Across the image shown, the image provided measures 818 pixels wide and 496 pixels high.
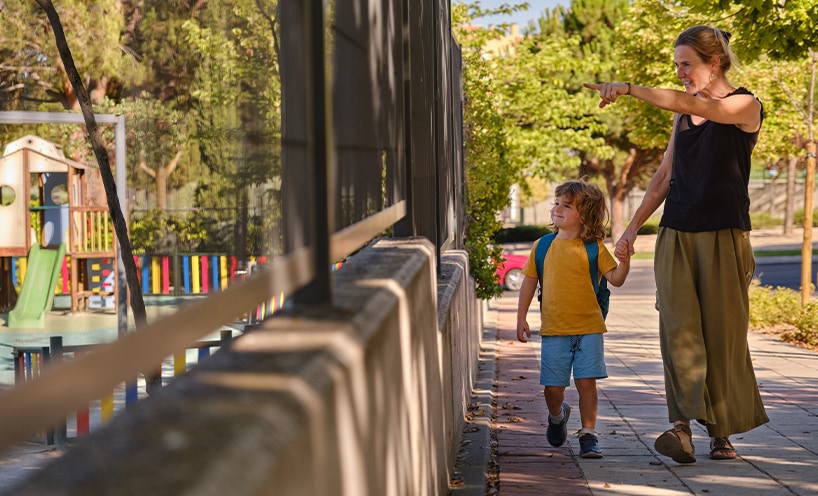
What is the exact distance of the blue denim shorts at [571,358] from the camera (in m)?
6.17

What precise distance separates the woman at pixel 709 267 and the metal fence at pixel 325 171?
1208mm

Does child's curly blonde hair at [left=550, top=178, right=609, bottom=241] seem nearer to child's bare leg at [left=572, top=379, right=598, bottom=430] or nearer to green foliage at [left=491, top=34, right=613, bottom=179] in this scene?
child's bare leg at [left=572, top=379, right=598, bottom=430]

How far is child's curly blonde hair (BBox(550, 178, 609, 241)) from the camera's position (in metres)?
6.26

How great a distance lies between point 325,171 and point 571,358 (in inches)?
158

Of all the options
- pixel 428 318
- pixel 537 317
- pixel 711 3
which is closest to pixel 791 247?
pixel 537 317

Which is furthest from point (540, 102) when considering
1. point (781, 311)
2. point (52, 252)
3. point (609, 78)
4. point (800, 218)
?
point (800, 218)

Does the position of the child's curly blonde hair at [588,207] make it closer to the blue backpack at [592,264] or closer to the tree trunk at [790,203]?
the blue backpack at [592,264]

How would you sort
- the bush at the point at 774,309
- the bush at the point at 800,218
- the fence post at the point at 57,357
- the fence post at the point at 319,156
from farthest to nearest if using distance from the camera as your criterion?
the bush at the point at 800,218, the bush at the point at 774,309, the fence post at the point at 57,357, the fence post at the point at 319,156

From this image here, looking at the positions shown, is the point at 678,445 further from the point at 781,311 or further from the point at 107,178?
the point at 781,311

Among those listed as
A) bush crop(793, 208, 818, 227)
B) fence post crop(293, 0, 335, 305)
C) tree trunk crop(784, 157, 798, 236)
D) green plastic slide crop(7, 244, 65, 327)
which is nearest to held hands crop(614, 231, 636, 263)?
fence post crop(293, 0, 335, 305)

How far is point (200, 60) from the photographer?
2709mm

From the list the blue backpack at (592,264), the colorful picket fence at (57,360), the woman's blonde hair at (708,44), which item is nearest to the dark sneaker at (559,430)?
the blue backpack at (592,264)

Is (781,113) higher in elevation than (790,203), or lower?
higher

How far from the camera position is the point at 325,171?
95.0 inches
